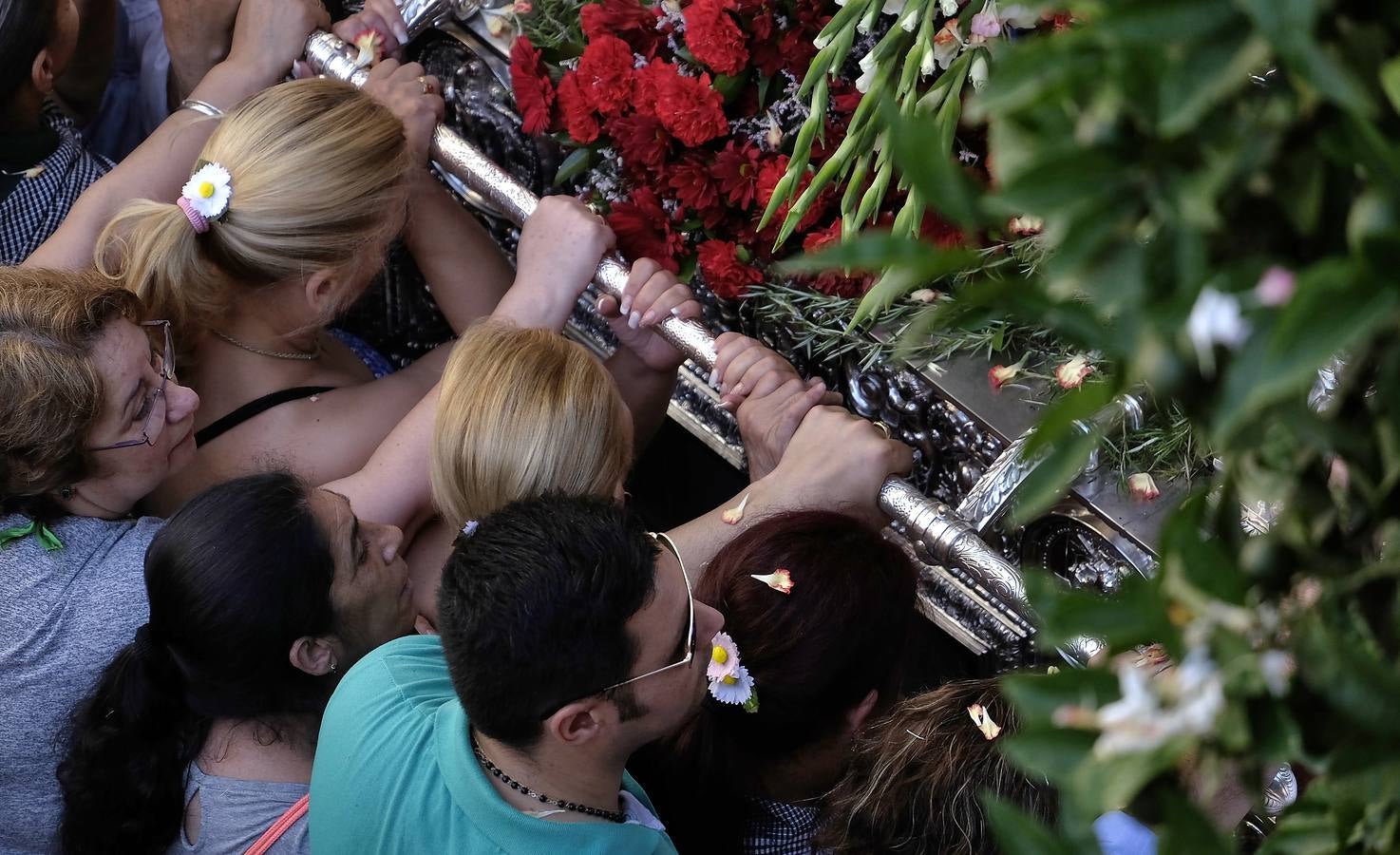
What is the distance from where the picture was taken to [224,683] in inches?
49.4

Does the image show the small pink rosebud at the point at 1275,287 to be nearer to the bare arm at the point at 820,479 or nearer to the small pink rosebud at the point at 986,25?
the small pink rosebud at the point at 986,25

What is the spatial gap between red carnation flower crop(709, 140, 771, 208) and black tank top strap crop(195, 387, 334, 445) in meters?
0.64

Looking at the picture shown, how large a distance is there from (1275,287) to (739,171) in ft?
4.23

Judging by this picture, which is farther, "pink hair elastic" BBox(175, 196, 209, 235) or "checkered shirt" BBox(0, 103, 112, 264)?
"checkered shirt" BBox(0, 103, 112, 264)

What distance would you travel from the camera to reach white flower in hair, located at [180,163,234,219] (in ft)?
5.00

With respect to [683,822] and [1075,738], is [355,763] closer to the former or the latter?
[683,822]

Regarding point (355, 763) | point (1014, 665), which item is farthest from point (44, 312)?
point (1014, 665)

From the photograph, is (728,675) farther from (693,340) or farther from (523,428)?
(693,340)

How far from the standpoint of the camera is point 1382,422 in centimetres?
37

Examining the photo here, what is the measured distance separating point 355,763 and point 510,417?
407 mm

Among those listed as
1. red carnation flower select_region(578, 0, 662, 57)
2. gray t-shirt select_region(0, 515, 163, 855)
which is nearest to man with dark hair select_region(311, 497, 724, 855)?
gray t-shirt select_region(0, 515, 163, 855)

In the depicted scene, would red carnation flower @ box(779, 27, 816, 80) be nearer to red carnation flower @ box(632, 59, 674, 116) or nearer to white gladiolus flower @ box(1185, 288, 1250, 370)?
red carnation flower @ box(632, 59, 674, 116)

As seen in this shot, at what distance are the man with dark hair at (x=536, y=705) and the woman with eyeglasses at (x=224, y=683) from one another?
0.15m

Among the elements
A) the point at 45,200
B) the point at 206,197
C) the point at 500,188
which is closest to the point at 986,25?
the point at 500,188
